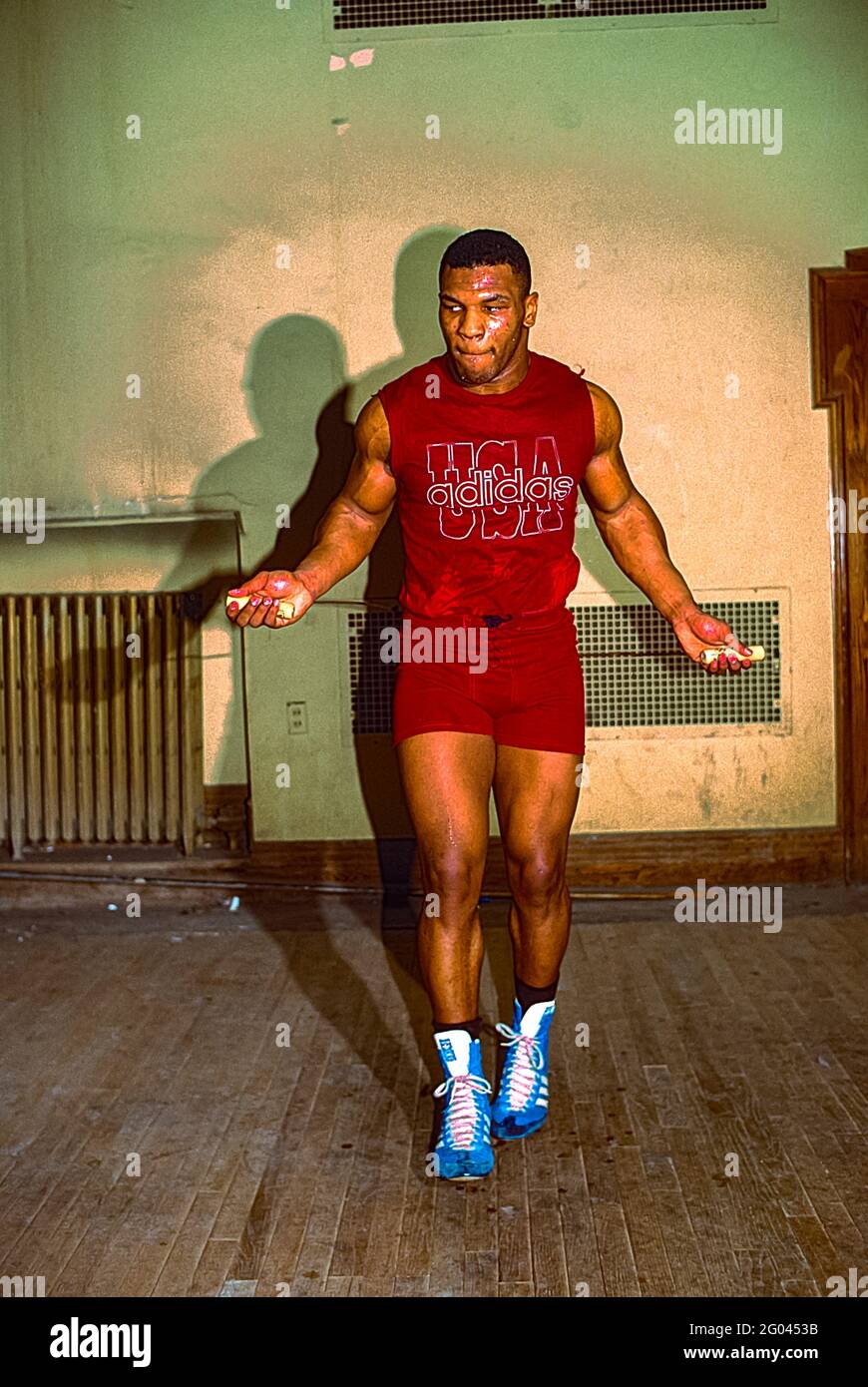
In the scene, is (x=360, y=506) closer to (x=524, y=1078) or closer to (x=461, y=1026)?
(x=461, y=1026)

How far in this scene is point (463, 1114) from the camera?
294 centimetres

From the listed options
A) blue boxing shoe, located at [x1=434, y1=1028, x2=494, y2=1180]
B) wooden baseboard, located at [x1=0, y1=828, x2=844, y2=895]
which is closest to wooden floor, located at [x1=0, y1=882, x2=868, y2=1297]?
blue boxing shoe, located at [x1=434, y1=1028, x2=494, y2=1180]

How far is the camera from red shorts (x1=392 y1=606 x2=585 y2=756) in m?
3.08

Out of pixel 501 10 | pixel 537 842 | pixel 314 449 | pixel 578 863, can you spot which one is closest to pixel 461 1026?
pixel 537 842

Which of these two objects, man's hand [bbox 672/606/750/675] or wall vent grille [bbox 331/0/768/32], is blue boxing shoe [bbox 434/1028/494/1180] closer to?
man's hand [bbox 672/606/750/675]

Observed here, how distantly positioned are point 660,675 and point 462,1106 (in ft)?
8.21

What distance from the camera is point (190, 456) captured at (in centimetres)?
518

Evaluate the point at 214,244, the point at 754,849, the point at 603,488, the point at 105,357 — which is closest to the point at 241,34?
the point at 214,244

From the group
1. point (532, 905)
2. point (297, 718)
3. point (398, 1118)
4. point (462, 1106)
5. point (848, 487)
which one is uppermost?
point (848, 487)

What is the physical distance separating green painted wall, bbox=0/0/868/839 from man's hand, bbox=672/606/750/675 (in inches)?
83.6

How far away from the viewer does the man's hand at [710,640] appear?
297cm

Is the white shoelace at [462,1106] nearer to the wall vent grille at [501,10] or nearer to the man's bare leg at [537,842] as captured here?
the man's bare leg at [537,842]

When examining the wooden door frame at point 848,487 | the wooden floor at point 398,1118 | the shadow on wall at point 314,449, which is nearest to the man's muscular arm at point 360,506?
the wooden floor at point 398,1118

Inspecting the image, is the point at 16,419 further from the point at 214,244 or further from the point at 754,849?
the point at 754,849
